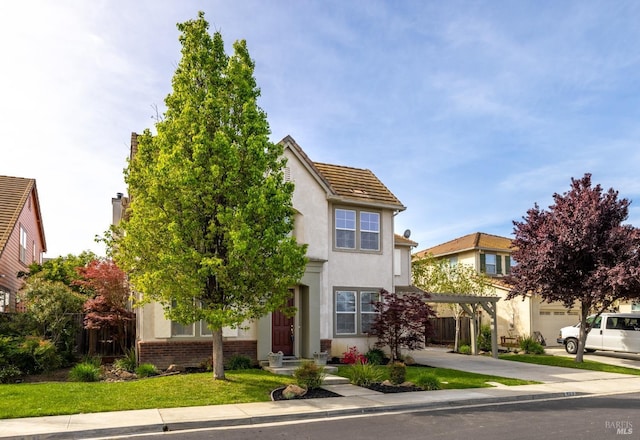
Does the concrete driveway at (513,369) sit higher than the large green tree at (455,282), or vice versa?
the large green tree at (455,282)

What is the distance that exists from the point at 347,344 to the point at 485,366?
502 cm

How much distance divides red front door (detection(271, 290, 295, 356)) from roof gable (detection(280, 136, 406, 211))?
Answer: 4587 millimetres

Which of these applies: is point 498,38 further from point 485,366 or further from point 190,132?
point 485,366

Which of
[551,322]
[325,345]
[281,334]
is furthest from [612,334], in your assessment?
[281,334]

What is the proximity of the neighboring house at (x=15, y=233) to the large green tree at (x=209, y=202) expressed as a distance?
1012 cm

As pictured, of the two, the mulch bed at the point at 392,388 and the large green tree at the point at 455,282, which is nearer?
the mulch bed at the point at 392,388

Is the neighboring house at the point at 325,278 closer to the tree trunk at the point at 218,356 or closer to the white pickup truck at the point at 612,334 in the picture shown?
the tree trunk at the point at 218,356

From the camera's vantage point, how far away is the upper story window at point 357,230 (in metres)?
20.1

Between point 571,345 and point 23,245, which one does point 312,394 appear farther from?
point 23,245

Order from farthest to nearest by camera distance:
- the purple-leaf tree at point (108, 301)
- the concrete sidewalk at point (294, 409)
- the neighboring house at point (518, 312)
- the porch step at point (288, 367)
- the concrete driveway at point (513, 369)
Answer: the neighboring house at point (518, 312)
the purple-leaf tree at point (108, 301)
the concrete driveway at point (513, 369)
the porch step at point (288, 367)
the concrete sidewalk at point (294, 409)

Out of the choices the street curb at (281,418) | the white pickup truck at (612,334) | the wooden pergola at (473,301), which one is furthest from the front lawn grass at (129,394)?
the white pickup truck at (612,334)

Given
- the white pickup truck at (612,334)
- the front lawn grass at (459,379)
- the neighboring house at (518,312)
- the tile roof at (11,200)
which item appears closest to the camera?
the front lawn grass at (459,379)

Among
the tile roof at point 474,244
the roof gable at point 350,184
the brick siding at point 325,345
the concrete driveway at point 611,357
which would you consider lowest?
the concrete driveway at point 611,357

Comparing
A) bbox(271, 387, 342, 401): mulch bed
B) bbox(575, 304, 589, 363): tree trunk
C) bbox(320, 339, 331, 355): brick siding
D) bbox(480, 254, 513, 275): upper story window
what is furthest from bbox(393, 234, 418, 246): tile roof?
bbox(480, 254, 513, 275): upper story window
